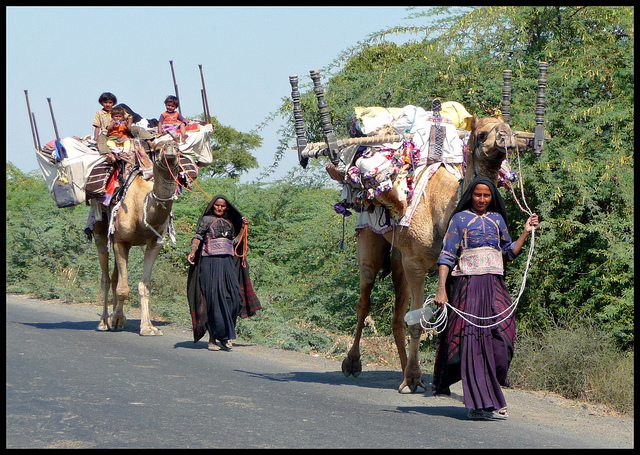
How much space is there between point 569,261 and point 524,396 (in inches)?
130

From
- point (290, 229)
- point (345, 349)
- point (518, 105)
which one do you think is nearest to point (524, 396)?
point (345, 349)

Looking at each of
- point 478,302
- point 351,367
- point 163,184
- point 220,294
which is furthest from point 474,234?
point 163,184

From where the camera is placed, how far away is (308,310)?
14.7 meters

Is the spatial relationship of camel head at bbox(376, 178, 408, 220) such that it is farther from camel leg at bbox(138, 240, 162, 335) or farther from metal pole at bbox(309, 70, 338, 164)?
camel leg at bbox(138, 240, 162, 335)

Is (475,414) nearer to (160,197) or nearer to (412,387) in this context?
(412,387)

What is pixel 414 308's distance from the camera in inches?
321

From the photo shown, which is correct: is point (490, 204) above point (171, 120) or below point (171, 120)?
below

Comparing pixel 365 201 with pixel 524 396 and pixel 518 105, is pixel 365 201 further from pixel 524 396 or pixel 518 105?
pixel 518 105

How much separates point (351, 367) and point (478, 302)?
2.91 m

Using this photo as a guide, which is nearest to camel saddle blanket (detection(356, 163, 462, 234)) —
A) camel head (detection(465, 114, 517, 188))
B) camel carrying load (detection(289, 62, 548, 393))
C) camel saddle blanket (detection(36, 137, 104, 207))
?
camel carrying load (detection(289, 62, 548, 393))

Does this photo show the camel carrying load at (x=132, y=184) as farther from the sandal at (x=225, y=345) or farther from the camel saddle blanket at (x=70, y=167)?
the sandal at (x=225, y=345)

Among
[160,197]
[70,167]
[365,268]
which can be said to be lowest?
[365,268]

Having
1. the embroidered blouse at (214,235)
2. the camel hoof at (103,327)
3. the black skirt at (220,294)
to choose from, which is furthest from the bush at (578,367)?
the camel hoof at (103,327)

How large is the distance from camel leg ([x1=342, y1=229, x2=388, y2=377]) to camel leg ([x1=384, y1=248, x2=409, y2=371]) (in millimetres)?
169
